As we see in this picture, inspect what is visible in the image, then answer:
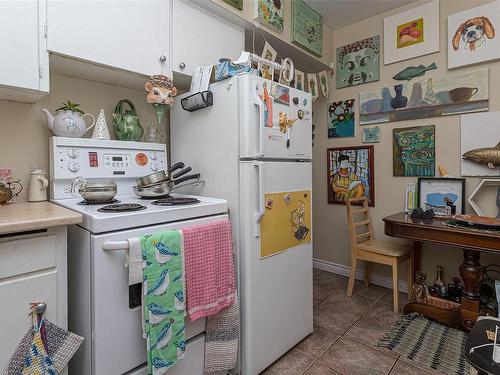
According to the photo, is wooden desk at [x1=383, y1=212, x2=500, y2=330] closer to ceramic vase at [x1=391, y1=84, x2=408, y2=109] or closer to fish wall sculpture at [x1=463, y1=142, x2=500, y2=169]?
fish wall sculpture at [x1=463, y1=142, x2=500, y2=169]

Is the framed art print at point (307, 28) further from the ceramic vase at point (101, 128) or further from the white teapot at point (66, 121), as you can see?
the white teapot at point (66, 121)

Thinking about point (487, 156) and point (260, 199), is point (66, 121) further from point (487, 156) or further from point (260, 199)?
point (487, 156)

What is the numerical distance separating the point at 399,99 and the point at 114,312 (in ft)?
9.15

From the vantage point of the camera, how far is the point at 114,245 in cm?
105

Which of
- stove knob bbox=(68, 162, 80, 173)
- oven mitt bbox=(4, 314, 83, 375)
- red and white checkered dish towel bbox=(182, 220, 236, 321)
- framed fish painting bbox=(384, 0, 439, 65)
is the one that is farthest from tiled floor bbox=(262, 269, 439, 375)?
framed fish painting bbox=(384, 0, 439, 65)

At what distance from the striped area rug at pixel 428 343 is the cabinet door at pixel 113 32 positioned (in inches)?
90.3

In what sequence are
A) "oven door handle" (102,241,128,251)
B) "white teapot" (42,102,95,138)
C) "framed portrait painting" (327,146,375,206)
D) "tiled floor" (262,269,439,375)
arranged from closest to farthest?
1. "oven door handle" (102,241,128,251)
2. "white teapot" (42,102,95,138)
3. "tiled floor" (262,269,439,375)
4. "framed portrait painting" (327,146,375,206)

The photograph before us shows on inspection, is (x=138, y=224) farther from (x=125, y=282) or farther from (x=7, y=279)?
(x=7, y=279)

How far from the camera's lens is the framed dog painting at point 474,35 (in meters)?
2.17

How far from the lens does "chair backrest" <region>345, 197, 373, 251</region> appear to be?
257 cm

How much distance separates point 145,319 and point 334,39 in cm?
319

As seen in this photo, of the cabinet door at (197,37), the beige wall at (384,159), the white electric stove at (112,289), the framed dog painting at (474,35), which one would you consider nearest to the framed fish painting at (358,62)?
the beige wall at (384,159)

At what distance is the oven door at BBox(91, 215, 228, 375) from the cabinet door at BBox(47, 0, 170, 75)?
0.94 meters

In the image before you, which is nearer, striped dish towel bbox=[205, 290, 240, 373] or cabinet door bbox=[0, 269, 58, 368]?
cabinet door bbox=[0, 269, 58, 368]
